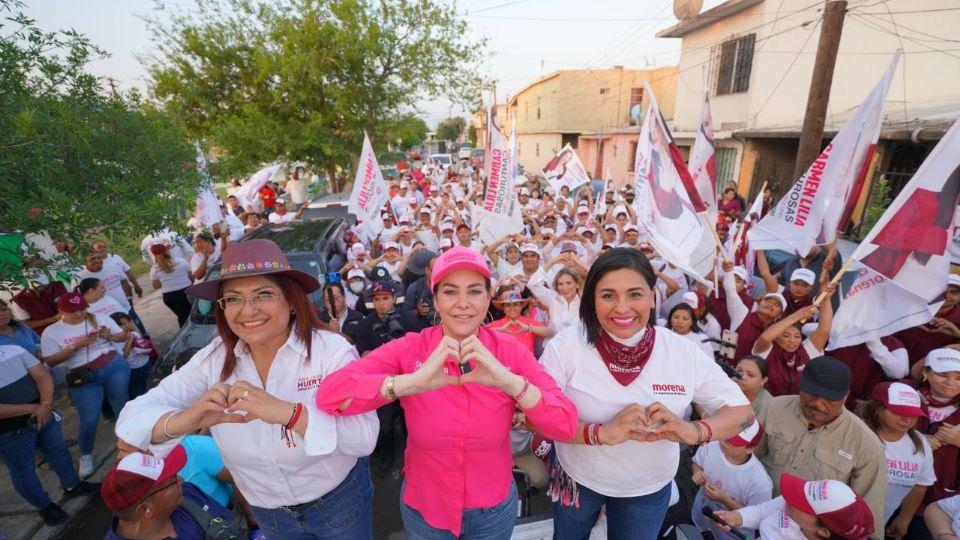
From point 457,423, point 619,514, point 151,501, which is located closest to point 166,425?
point 151,501

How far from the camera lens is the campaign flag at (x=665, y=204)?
408 centimetres

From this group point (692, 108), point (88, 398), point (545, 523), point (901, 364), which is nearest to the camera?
point (545, 523)

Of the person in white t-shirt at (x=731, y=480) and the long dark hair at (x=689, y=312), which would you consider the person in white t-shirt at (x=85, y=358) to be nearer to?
the person in white t-shirt at (x=731, y=480)

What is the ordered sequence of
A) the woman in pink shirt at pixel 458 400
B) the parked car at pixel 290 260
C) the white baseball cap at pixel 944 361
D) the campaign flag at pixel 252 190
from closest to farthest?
the woman in pink shirt at pixel 458 400
the white baseball cap at pixel 944 361
the parked car at pixel 290 260
the campaign flag at pixel 252 190

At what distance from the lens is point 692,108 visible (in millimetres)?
17625

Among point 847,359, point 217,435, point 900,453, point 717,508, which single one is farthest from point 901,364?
point 217,435

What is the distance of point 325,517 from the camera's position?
2.14 metres

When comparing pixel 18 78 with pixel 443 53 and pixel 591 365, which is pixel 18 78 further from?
pixel 443 53

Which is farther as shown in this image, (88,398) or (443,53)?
(443,53)

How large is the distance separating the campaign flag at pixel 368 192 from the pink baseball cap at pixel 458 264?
6321mm

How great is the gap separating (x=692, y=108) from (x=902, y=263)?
16.4 meters

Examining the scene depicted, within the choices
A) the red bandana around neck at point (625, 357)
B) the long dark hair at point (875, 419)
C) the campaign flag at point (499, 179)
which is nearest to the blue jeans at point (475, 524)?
the red bandana around neck at point (625, 357)

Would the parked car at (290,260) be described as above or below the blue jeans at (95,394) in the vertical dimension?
above

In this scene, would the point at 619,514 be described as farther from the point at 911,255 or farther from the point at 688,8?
the point at 688,8
